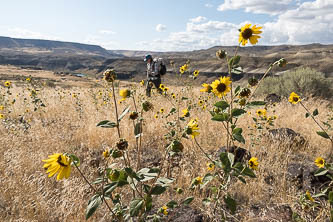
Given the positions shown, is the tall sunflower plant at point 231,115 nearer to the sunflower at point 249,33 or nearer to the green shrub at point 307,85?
the sunflower at point 249,33

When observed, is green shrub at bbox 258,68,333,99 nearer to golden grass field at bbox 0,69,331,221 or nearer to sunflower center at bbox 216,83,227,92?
golden grass field at bbox 0,69,331,221

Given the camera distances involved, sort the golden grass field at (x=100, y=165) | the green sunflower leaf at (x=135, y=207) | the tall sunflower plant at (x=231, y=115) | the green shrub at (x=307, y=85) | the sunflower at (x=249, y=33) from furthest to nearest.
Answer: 1. the green shrub at (x=307, y=85)
2. the golden grass field at (x=100, y=165)
3. the sunflower at (x=249, y=33)
4. the tall sunflower plant at (x=231, y=115)
5. the green sunflower leaf at (x=135, y=207)

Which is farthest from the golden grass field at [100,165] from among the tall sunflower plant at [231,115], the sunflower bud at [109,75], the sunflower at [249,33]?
the sunflower at [249,33]

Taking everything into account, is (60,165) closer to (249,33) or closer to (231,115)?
(231,115)

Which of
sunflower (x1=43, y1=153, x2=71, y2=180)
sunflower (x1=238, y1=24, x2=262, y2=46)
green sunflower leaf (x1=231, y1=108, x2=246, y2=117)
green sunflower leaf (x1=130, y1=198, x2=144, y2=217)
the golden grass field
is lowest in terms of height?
the golden grass field

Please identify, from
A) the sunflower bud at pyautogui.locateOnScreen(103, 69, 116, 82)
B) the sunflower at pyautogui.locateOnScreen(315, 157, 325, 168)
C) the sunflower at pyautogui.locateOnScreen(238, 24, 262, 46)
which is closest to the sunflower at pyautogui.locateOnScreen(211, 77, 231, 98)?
the sunflower at pyautogui.locateOnScreen(238, 24, 262, 46)

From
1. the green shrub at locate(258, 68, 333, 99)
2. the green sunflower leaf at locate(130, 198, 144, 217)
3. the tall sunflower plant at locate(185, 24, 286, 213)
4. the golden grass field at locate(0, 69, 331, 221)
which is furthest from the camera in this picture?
the green shrub at locate(258, 68, 333, 99)

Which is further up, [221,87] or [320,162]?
[221,87]

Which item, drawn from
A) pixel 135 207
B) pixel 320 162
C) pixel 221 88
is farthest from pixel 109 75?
pixel 320 162

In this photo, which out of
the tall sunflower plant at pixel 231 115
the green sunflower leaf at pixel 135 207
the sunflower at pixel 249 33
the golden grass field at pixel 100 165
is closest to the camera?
the green sunflower leaf at pixel 135 207

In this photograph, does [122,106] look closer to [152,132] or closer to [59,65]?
[152,132]

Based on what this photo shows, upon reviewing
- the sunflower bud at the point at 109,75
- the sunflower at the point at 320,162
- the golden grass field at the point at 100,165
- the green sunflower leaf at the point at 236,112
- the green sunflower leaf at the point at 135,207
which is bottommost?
the golden grass field at the point at 100,165

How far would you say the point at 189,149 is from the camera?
332cm

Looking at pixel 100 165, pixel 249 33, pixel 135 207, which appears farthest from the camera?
pixel 100 165
